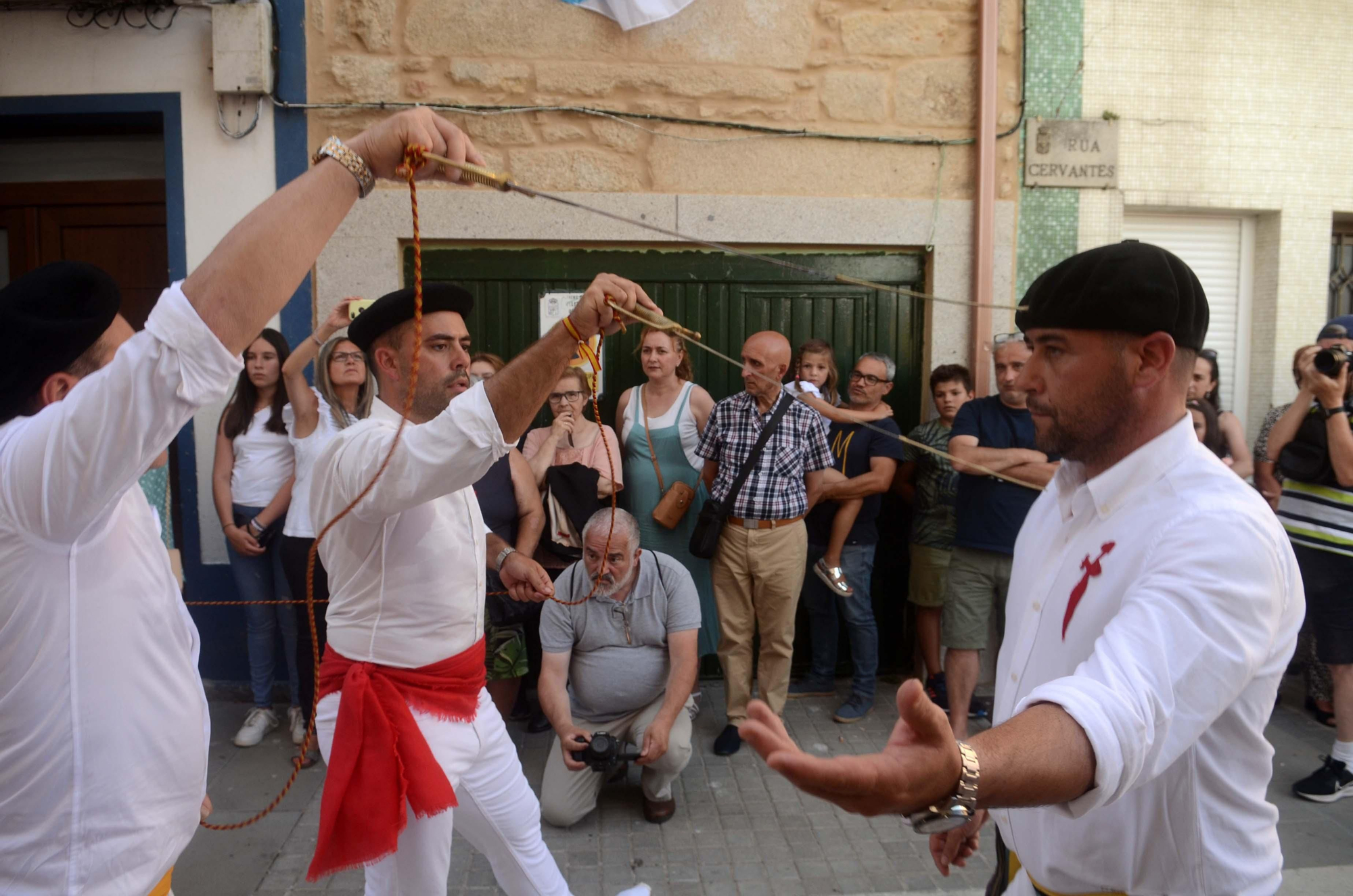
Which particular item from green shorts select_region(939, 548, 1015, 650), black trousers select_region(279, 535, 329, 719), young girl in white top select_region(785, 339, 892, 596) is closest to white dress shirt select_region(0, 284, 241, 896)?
black trousers select_region(279, 535, 329, 719)

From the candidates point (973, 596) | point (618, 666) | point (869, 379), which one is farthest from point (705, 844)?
point (869, 379)

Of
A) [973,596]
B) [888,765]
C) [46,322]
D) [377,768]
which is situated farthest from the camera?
[973,596]

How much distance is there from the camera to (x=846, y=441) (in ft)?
16.8

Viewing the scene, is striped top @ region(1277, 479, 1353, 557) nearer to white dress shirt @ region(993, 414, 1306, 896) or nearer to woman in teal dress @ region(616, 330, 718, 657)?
woman in teal dress @ region(616, 330, 718, 657)

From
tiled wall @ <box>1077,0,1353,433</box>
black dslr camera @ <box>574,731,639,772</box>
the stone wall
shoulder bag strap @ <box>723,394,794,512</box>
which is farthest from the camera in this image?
tiled wall @ <box>1077,0,1353,433</box>

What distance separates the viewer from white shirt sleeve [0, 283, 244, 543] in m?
1.19

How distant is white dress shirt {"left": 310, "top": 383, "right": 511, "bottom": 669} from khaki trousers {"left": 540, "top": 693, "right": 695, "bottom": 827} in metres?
1.54

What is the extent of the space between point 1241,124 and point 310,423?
5879 millimetres

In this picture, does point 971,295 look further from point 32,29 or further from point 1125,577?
point 32,29

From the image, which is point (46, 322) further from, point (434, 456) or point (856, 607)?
point (856, 607)

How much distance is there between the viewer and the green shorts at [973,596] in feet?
15.3

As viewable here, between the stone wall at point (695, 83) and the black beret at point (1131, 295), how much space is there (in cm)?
393

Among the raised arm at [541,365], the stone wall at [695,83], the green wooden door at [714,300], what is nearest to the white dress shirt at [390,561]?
the raised arm at [541,365]

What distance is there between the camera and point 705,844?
3838 millimetres
